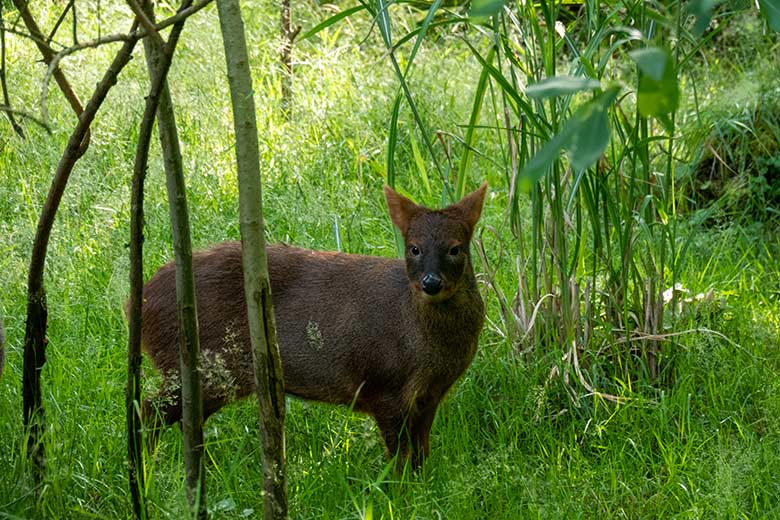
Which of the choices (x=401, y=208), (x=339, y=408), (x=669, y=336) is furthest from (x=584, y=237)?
(x=339, y=408)

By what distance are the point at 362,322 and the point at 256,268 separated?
6.08 ft

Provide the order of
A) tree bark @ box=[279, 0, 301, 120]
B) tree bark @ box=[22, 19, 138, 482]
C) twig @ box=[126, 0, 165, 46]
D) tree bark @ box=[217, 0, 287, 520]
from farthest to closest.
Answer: tree bark @ box=[279, 0, 301, 120], tree bark @ box=[22, 19, 138, 482], tree bark @ box=[217, 0, 287, 520], twig @ box=[126, 0, 165, 46]

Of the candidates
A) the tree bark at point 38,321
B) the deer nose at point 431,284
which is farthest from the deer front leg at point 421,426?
the tree bark at point 38,321

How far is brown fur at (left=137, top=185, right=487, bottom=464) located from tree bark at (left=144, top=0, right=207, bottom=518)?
3.97 ft

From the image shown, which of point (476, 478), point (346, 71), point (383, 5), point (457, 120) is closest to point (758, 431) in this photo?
point (476, 478)

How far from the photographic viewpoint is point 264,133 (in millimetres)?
6523

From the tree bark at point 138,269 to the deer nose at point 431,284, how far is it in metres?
1.12

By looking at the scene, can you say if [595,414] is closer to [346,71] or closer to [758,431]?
[758,431]

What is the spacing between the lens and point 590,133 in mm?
1098

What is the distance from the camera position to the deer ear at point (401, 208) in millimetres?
Result: 4117

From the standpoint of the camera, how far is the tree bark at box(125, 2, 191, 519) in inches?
97.0

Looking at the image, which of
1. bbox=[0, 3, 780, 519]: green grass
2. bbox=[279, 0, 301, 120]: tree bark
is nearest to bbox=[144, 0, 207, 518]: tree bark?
bbox=[0, 3, 780, 519]: green grass

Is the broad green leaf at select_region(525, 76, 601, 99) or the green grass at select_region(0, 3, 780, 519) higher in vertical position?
the broad green leaf at select_region(525, 76, 601, 99)

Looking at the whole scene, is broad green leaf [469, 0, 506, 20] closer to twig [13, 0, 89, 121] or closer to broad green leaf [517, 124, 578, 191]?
broad green leaf [517, 124, 578, 191]
